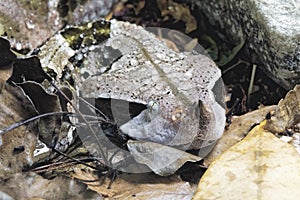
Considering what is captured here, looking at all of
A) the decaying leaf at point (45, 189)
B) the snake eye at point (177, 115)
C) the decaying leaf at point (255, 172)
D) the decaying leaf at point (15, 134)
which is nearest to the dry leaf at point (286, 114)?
the decaying leaf at point (255, 172)

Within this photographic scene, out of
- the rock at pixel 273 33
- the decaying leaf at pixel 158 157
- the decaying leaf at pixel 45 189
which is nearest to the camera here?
the decaying leaf at pixel 45 189

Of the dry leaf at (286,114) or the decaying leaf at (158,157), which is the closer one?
the decaying leaf at (158,157)

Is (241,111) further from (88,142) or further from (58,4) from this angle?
(58,4)

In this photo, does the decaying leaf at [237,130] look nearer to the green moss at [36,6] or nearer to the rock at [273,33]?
the rock at [273,33]

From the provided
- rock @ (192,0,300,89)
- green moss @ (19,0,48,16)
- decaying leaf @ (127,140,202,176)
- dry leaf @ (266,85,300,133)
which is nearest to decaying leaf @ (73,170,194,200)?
decaying leaf @ (127,140,202,176)

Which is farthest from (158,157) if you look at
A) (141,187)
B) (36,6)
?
(36,6)

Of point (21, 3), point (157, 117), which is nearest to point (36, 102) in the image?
point (157, 117)

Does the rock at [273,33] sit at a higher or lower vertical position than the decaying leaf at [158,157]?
higher
